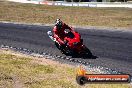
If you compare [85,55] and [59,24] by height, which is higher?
[59,24]

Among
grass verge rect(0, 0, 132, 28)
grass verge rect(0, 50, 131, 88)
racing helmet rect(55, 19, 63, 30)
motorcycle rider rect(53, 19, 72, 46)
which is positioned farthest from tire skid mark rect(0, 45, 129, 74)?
grass verge rect(0, 0, 132, 28)

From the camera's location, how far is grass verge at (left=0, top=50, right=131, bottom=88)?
534 inches

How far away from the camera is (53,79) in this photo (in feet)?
47.5

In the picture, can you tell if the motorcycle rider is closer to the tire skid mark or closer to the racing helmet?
the racing helmet

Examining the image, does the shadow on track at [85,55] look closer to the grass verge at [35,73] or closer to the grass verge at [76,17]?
the grass verge at [35,73]

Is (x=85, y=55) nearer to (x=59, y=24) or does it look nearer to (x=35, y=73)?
(x=59, y=24)

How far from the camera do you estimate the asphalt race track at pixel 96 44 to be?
Result: 17.8 meters

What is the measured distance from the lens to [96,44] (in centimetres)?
2253

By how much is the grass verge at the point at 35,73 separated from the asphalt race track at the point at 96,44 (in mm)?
2225

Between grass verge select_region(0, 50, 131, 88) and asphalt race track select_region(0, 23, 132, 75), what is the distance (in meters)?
2.23

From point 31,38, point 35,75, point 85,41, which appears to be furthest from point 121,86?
point 31,38

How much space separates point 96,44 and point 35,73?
26.4 ft

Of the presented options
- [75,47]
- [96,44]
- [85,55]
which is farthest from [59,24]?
[96,44]

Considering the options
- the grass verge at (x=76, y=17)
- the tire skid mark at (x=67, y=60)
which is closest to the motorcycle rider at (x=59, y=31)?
the tire skid mark at (x=67, y=60)
